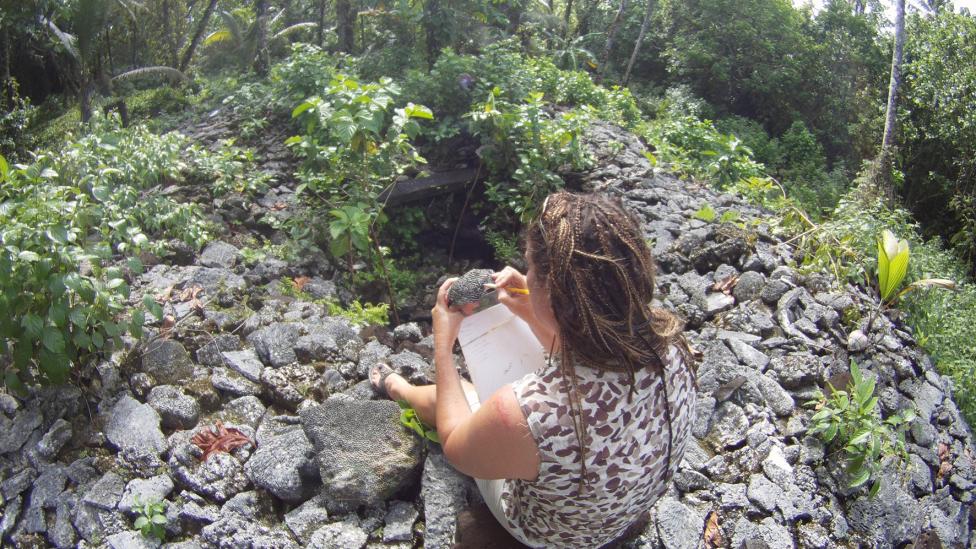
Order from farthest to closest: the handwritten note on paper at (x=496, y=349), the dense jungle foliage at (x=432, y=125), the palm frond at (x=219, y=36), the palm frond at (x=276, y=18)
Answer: the palm frond at (x=276, y=18)
the palm frond at (x=219, y=36)
the dense jungle foliage at (x=432, y=125)
the handwritten note on paper at (x=496, y=349)

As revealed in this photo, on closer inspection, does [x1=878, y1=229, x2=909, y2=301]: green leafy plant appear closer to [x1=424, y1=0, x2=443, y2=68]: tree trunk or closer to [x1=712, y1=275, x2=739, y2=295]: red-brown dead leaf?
[x1=712, y1=275, x2=739, y2=295]: red-brown dead leaf

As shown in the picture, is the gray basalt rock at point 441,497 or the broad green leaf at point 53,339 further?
the broad green leaf at point 53,339

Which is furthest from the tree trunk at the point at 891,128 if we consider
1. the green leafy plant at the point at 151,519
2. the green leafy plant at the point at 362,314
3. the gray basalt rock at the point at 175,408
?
the green leafy plant at the point at 151,519

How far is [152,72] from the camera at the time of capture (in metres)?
11.0

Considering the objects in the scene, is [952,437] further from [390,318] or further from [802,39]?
[802,39]

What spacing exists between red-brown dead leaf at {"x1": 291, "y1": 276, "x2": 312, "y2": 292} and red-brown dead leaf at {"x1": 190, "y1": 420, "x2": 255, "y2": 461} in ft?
5.25

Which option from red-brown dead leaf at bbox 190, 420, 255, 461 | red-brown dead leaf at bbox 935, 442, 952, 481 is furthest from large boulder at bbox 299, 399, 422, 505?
red-brown dead leaf at bbox 935, 442, 952, 481

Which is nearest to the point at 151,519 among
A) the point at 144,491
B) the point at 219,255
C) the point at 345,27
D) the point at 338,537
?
the point at 144,491

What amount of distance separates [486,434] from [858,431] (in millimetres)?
2105

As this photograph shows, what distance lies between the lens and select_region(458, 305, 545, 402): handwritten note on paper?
7.91 feet

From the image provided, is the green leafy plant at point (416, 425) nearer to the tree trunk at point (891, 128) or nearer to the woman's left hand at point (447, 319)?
the woman's left hand at point (447, 319)

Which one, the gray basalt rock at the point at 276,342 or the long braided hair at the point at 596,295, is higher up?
the long braided hair at the point at 596,295

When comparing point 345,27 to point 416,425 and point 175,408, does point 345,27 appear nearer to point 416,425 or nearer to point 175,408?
point 175,408

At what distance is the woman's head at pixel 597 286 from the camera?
191 centimetres
